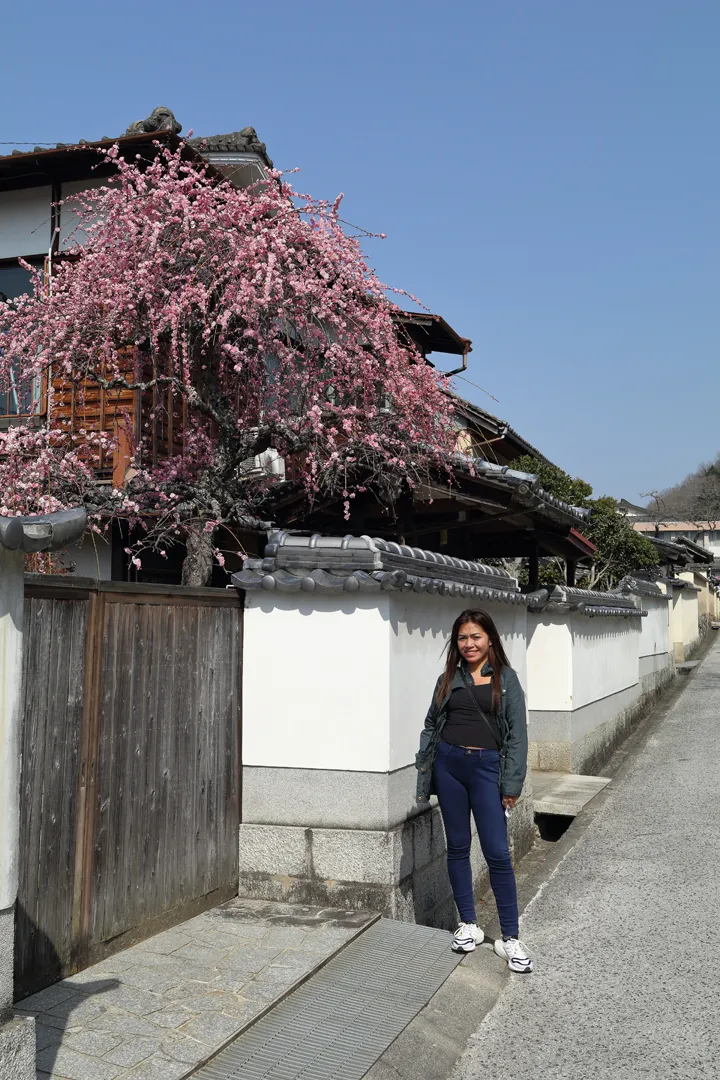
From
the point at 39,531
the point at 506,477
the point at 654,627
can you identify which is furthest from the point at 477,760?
the point at 654,627

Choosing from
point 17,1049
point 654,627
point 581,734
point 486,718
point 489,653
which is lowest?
point 581,734

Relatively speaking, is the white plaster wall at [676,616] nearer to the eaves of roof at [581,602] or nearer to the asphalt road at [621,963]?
the eaves of roof at [581,602]

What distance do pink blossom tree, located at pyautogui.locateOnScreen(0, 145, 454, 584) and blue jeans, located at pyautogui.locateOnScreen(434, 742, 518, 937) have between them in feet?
11.3

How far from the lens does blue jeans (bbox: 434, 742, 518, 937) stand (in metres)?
5.50

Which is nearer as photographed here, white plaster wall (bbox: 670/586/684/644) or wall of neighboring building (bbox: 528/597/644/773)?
wall of neighboring building (bbox: 528/597/644/773)

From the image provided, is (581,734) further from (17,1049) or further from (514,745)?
(17,1049)

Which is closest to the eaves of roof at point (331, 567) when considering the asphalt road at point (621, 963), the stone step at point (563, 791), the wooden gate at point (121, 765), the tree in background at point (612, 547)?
the wooden gate at point (121, 765)

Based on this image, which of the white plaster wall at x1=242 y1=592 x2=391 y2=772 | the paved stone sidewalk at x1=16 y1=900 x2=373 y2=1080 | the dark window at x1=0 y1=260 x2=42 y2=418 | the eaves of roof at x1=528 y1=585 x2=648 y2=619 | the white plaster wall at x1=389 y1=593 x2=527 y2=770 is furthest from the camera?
the eaves of roof at x1=528 y1=585 x2=648 y2=619

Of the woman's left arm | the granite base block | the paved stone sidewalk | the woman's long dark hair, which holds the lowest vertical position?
the paved stone sidewalk

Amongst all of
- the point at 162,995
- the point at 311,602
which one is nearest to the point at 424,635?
the point at 311,602

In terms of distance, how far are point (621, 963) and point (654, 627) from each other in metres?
19.1

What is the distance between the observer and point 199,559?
8211mm

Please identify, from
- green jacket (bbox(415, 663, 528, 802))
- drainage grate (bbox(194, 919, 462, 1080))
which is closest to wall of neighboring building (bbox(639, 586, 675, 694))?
green jacket (bbox(415, 663, 528, 802))

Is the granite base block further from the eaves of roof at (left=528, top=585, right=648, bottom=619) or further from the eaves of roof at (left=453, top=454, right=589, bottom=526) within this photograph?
the eaves of roof at (left=528, top=585, right=648, bottom=619)
